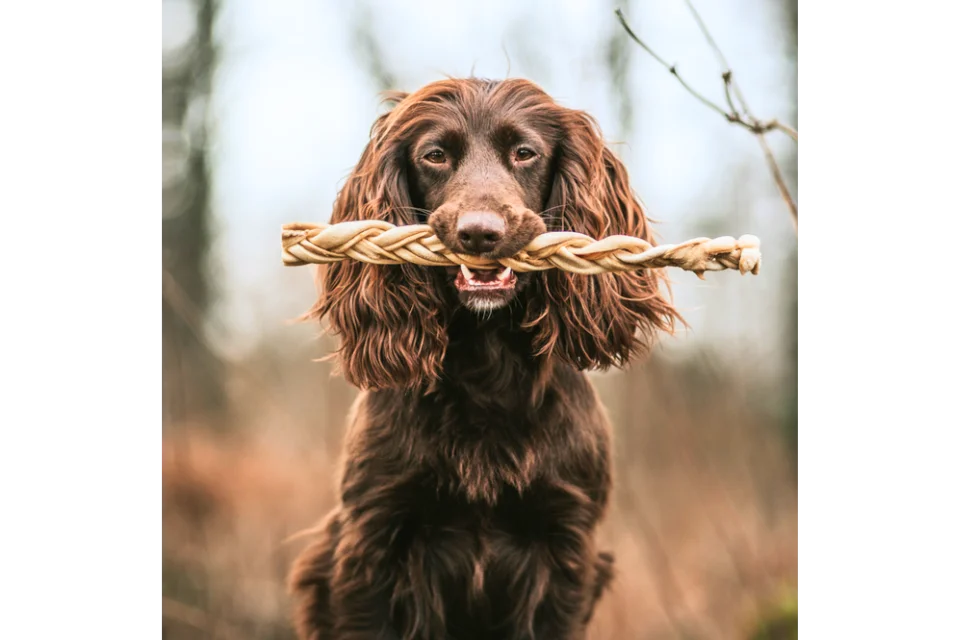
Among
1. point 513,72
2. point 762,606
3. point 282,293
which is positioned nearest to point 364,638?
point 282,293

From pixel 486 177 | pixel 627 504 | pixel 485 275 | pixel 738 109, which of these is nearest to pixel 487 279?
pixel 485 275

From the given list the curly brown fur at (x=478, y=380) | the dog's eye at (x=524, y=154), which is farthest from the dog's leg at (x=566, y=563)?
the dog's eye at (x=524, y=154)

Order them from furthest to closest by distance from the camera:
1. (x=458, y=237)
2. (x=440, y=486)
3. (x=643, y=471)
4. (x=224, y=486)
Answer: (x=643, y=471) → (x=224, y=486) → (x=440, y=486) → (x=458, y=237)

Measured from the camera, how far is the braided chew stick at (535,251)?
6.20 ft

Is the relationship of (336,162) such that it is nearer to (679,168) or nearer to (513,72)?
(513,72)

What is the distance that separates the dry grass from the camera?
2783 millimetres

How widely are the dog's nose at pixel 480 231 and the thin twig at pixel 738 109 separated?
3.51ft

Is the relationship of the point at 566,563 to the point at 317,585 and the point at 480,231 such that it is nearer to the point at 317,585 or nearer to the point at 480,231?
the point at 317,585

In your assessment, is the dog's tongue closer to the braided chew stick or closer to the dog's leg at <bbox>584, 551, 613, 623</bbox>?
the braided chew stick

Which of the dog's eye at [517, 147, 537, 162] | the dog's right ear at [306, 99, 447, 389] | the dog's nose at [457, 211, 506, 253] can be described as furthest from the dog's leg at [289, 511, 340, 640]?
the dog's eye at [517, 147, 537, 162]

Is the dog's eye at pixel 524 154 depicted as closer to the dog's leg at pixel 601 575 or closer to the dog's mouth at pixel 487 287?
the dog's mouth at pixel 487 287

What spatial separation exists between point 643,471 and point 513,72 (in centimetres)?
160

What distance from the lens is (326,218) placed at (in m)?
2.62

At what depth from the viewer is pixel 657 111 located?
2.73m
